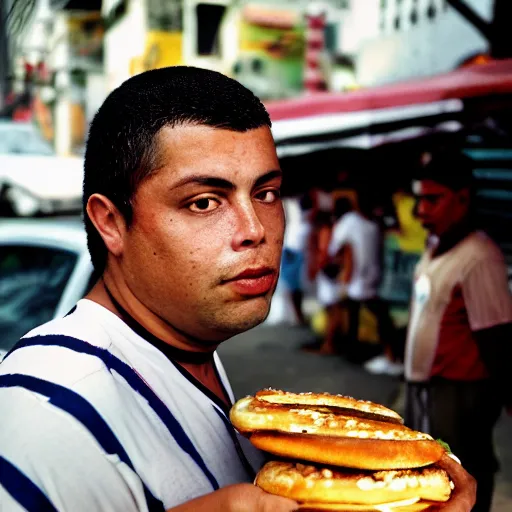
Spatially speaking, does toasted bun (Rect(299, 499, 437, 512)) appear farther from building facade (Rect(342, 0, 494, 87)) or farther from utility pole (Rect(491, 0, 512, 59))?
building facade (Rect(342, 0, 494, 87))

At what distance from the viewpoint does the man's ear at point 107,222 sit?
139cm

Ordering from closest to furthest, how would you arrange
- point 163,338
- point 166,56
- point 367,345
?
point 163,338 → point 367,345 → point 166,56

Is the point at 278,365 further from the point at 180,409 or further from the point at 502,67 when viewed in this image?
the point at 180,409

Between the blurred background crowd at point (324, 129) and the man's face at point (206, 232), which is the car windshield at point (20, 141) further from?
the man's face at point (206, 232)

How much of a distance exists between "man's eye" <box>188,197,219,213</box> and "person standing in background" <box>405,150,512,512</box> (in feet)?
9.06

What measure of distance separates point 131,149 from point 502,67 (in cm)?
450

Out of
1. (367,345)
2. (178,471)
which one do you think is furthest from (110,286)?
(367,345)

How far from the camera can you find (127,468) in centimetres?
115

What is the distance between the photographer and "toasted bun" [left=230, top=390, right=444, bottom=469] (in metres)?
1.24

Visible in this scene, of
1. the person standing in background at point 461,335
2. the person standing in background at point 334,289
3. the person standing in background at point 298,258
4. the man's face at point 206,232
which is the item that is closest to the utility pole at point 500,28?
the person standing in background at point 334,289

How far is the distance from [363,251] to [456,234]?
14.4 feet

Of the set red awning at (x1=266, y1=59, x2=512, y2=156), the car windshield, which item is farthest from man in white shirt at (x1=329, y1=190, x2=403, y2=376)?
the car windshield

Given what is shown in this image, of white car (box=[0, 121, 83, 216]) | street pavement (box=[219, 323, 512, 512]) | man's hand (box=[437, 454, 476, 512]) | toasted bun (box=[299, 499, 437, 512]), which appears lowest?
street pavement (box=[219, 323, 512, 512])

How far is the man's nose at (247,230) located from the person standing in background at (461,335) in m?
2.70
